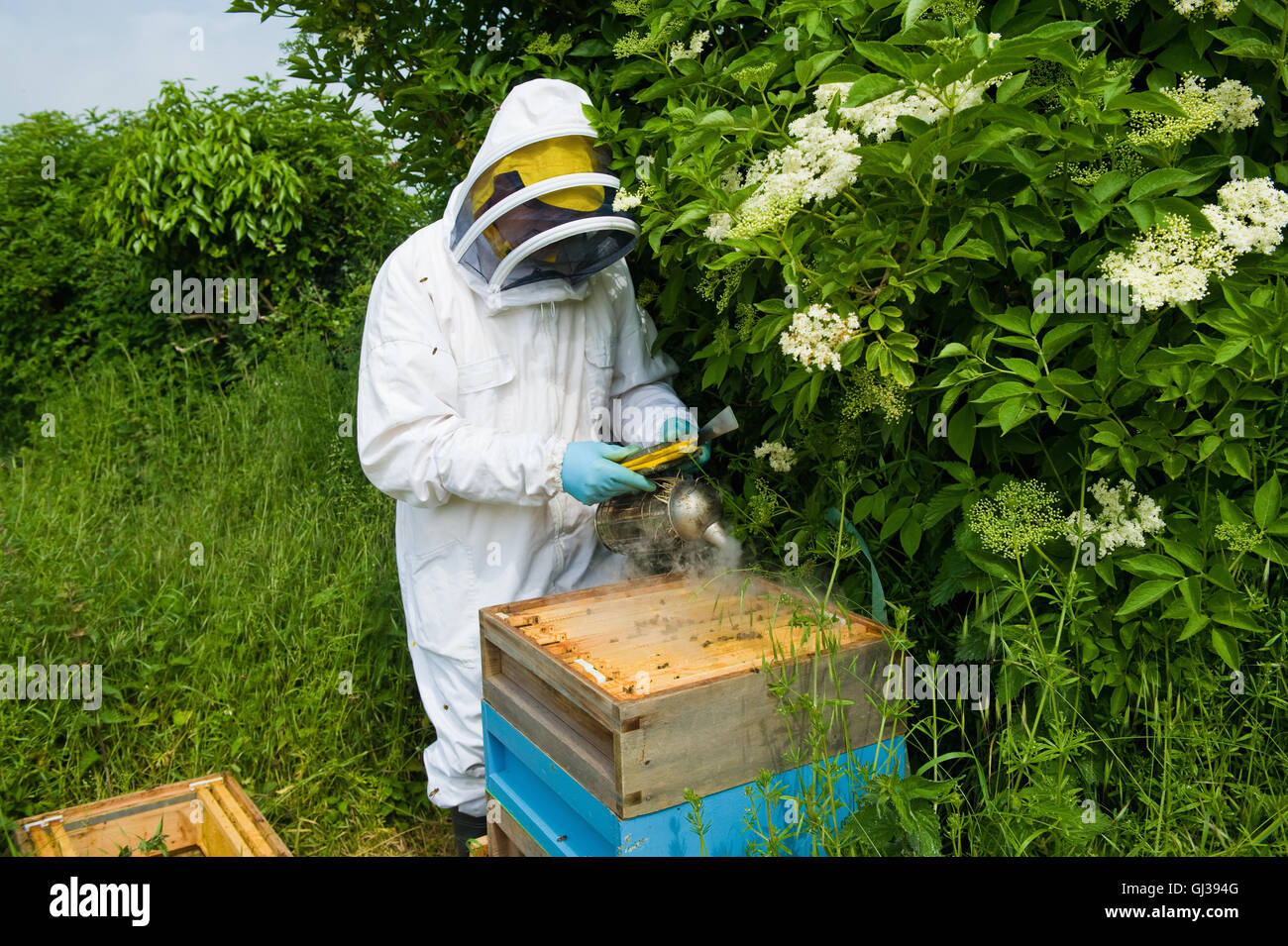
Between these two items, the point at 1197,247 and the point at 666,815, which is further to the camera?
the point at 666,815

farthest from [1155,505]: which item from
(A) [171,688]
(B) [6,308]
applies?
(B) [6,308]

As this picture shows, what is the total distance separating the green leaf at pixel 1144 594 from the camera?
194 cm

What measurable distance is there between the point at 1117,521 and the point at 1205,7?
1.01 metres

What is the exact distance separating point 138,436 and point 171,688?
10.7ft

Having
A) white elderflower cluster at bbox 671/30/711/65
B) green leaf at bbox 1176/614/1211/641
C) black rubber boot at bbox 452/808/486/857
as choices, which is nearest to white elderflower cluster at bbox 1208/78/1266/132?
green leaf at bbox 1176/614/1211/641

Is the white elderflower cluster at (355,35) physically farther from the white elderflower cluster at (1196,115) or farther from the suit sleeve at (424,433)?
the white elderflower cluster at (1196,115)

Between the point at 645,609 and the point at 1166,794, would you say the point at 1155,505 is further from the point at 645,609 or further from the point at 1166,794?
the point at 645,609

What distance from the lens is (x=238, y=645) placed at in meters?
3.88

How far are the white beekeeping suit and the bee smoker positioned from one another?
203 mm

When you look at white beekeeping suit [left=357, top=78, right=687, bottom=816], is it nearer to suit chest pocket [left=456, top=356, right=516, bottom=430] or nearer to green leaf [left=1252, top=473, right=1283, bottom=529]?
suit chest pocket [left=456, top=356, right=516, bottom=430]

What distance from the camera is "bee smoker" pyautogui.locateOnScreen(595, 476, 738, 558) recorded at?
2600 millimetres

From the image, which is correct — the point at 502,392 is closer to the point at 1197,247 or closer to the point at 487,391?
the point at 487,391

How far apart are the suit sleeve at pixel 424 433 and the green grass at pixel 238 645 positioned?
1.27 m

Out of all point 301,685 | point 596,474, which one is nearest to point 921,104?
point 596,474
